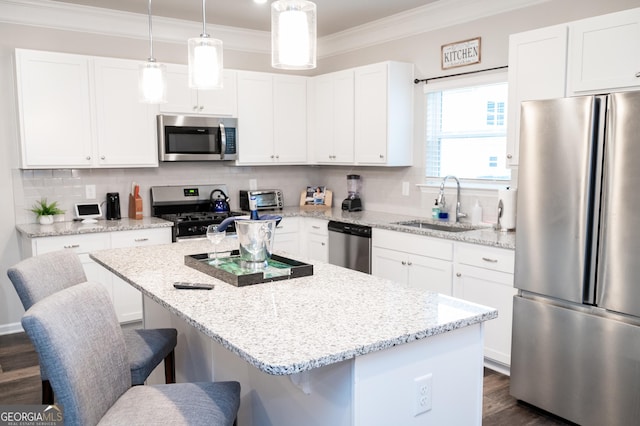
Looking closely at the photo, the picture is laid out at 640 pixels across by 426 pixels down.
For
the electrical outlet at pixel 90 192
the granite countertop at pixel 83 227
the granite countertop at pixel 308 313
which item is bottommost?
the granite countertop at pixel 308 313

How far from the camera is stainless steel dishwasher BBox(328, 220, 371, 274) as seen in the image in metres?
4.48

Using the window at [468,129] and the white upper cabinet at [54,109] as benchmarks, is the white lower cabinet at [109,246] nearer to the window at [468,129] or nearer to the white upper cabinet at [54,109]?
the white upper cabinet at [54,109]

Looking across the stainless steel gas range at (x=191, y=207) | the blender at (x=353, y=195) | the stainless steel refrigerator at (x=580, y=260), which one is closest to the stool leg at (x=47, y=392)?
the stainless steel gas range at (x=191, y=207)

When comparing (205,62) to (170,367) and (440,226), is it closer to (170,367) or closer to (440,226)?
(170,367)


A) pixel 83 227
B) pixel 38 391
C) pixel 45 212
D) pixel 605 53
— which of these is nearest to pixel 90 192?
pixel 45 212

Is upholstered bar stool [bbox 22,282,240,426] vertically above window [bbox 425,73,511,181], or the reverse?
window [bbox 425,73,511,181]

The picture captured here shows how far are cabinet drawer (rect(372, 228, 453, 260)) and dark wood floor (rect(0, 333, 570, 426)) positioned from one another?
854 millimetres

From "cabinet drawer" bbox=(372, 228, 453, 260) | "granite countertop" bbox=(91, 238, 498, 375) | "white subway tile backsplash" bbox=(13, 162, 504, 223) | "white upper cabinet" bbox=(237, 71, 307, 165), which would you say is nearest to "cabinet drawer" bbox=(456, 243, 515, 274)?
"cabinet drawer" bbox=(372, 228, 453, 260)

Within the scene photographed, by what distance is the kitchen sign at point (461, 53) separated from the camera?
165 inches

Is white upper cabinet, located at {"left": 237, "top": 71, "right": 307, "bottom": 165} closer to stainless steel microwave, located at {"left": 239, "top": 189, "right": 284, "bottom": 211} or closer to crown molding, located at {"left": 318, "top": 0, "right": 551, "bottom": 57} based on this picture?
stainless steel microwave, located at {"left": 239, "top": 189, "right": 284, "bottom": 211}

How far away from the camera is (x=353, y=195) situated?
17.7ft

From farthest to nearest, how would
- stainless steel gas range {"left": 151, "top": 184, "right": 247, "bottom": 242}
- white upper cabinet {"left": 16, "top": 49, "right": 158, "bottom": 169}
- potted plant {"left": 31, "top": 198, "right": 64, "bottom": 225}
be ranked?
stainless steel gas range {"left": 151, "top": 184, "right": 247, "bottom": 242} → potted plant {"left": 31, "top": 198, "right": 64, "bottom": 225} → white upper cabinet {"left": 16, "top": 49, "right": 158, "bottom": 169}

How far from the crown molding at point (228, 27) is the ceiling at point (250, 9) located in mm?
97

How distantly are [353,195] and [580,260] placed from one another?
2911 millimetres
